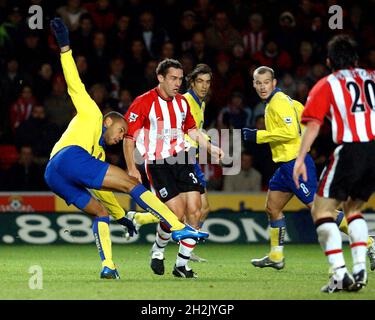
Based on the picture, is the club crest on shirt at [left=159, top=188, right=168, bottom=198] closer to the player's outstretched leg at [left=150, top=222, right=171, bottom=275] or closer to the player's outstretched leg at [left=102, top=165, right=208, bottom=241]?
the player's outstretched leg at [left=150, top=222, right=171, bottom=275]

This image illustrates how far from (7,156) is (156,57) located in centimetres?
298

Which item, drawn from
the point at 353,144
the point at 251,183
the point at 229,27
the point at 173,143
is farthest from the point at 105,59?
the point at 353,144

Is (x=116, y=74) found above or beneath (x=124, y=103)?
above

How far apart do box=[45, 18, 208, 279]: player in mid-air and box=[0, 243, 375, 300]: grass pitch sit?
1.57ft

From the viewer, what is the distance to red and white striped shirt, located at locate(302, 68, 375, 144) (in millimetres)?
7508

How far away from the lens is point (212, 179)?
14016 mm

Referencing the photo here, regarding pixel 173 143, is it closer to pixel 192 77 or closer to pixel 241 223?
pixel 192 77

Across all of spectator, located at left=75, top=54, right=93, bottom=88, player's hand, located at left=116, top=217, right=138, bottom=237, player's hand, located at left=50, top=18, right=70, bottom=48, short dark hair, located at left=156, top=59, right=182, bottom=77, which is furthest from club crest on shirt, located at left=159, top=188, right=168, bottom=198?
spectator, located at left=75, top=54, right=93, bottom=88

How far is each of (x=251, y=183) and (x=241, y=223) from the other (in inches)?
31.7

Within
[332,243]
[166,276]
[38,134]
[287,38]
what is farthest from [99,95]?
[332,243]

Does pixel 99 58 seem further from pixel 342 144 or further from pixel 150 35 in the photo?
pixel 342 144

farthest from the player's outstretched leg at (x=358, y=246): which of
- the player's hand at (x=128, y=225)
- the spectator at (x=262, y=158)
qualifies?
the spectator at (x=262, y=158)

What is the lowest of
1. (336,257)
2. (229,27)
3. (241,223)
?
(241,223)

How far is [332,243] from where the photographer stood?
752cm
